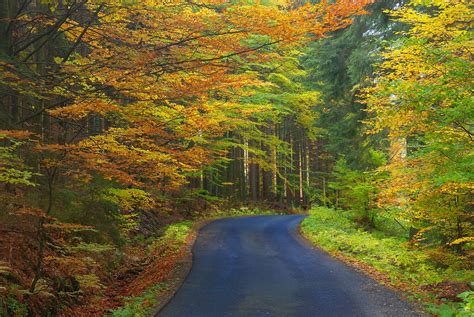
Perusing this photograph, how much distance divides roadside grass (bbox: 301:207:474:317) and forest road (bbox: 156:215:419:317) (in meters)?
0.52

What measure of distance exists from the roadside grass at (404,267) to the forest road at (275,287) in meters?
0.52

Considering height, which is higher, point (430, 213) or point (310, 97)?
point (310, 97)

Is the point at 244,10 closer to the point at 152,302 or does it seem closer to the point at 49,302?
the point at 152,302

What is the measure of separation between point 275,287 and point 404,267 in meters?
4.05

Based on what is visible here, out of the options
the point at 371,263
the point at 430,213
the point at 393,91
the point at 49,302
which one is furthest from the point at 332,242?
the point at 49,302

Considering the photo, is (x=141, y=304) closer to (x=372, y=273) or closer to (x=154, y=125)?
(x=154, y=125)

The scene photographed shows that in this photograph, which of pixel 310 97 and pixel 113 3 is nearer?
pixel 113 3

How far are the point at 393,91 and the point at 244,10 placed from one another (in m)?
3.66

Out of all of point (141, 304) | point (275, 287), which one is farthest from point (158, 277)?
point (275, 287)

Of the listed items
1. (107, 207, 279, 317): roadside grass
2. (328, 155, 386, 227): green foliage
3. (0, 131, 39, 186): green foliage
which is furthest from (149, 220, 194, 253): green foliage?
(328, 155, 386, 227): green foliage

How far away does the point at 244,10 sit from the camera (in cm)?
659

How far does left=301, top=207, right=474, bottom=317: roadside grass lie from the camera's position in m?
7.32

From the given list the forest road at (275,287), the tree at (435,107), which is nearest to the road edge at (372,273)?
the forest road at (275,287)

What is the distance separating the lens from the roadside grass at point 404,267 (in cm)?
732
